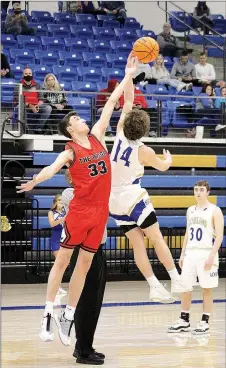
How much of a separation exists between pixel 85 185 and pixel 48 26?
11677 mm

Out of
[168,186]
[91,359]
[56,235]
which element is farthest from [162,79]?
[91,359]

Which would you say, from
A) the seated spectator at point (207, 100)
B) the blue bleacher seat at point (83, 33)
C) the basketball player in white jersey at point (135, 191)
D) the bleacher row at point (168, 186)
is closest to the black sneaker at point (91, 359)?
the basketball player in white jersey at point (135, 191)

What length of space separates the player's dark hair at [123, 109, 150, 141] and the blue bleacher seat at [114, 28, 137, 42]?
11765mm

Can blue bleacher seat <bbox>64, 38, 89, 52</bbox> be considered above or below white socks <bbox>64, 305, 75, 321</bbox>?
above

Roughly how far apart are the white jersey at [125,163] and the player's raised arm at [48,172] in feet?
1.40

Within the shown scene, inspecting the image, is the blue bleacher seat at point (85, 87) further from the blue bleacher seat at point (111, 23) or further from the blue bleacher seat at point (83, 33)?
the blue bleacher seat at point (111, 23)

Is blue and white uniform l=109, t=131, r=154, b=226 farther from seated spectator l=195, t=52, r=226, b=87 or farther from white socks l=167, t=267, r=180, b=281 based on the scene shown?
seated spectator l=195, t=52, r=226, b=87

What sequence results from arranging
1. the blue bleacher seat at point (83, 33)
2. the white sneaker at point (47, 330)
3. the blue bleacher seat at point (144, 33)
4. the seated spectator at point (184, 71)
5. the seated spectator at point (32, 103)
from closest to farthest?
the white sneaker at point (47, 330), the seated spectator at point (32, 103), the seated spectator at point (184, 71), the blue bleacher seat at point (83, 33), the blue bleacher seat at point (144, 33)

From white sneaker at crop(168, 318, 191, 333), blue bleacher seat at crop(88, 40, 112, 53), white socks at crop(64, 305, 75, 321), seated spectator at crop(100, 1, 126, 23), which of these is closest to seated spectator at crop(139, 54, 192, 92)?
blue bleacher seat at crop(88, 40, 112, 53)

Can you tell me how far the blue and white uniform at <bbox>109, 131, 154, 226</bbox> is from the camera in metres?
6.61

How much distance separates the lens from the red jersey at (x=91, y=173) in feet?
20.8

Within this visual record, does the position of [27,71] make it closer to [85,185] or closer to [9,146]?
[9,146]

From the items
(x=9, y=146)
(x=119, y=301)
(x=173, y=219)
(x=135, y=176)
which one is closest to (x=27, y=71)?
(x=9, y=146)

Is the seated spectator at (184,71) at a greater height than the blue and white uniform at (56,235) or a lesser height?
greater
